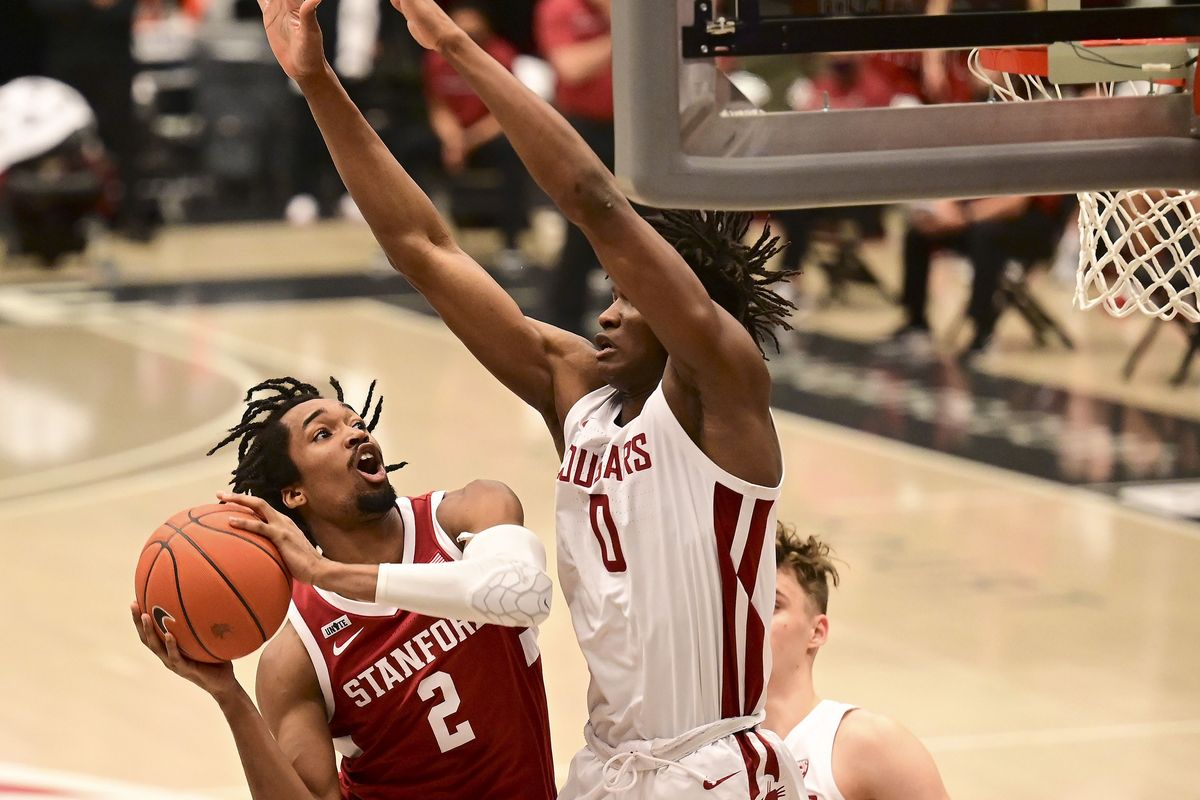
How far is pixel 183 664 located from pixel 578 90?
357 inches

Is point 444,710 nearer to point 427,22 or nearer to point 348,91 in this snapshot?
point 427,22

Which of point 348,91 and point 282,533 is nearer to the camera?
point 282,533

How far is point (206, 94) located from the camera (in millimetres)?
20484

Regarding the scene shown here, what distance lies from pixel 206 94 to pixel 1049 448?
13.1m

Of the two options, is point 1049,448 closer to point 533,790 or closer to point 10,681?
point 10,681

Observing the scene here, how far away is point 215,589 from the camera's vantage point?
3.45 meters

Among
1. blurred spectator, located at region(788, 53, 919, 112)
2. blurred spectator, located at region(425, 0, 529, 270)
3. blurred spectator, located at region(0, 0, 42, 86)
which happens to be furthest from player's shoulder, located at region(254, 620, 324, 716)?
blurred spectator, located at region(0, 0, 42, 86)

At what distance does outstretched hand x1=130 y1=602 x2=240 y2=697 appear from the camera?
11.5ft

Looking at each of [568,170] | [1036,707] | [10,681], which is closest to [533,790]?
[568,170]

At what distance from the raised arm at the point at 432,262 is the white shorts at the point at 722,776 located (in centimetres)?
74

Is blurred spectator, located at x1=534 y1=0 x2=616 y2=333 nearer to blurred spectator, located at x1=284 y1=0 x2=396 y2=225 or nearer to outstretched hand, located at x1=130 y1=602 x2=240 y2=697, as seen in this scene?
blurred spectator, located at x1=284 y1=0 x2=396 y2=225

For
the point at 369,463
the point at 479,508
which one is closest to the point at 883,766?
the point at 479,508

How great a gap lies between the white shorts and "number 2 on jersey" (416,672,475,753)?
330 millimetres

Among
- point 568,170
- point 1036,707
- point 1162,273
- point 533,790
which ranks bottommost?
point 1036,707
